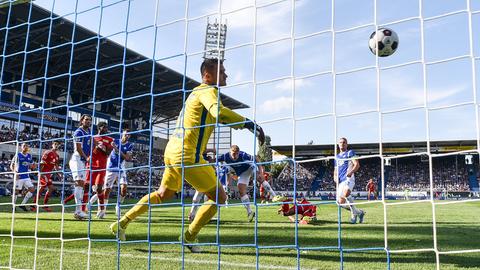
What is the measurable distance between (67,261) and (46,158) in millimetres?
7812

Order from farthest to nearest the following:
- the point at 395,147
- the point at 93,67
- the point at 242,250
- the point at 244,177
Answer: the point at 93,67
the point at 244,177
the point at 395,147
the point at 242,250

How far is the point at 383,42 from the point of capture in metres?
3.28

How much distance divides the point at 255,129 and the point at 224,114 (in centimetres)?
33

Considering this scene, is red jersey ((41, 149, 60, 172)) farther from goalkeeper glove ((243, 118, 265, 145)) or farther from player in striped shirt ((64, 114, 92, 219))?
goalkeeper glove ((243, 118, 265, 145))

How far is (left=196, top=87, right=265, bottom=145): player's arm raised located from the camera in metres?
3.64

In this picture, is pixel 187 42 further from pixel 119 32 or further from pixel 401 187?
pixel 401 187

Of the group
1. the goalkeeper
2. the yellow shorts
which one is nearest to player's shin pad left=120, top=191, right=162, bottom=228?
the goalkeeper

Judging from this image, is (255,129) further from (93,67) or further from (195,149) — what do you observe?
(93,67)

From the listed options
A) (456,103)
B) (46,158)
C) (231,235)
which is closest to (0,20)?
(46,158)

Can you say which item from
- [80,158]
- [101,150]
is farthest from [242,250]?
[80,158]

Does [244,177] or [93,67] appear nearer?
[244,177]

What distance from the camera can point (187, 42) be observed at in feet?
13.1

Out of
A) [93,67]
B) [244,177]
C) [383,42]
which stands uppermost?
[93,67]

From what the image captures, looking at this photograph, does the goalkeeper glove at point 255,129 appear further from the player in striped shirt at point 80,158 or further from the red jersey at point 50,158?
the red jersey at point 50,158
